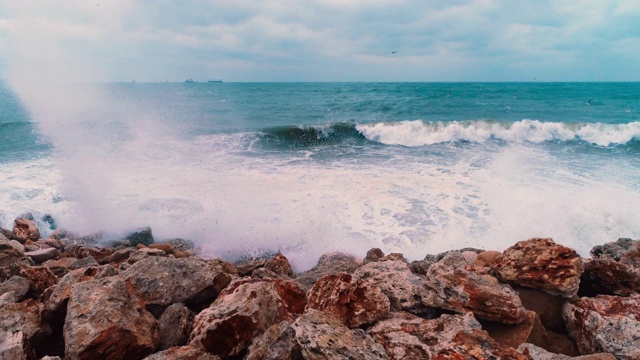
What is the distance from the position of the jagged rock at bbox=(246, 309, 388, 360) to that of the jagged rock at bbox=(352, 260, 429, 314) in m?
0.90

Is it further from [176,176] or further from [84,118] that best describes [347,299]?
[84,118]

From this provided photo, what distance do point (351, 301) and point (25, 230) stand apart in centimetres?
838

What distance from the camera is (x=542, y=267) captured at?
3826 mm

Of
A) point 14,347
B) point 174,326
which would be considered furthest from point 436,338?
point 14,347

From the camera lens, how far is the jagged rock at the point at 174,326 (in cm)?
292

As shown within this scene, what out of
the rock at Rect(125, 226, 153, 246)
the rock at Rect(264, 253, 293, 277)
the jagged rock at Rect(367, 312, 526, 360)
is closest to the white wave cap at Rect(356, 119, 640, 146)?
the rock at Rect(125, 226, 153, 246)

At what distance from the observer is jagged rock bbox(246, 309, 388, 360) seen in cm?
230

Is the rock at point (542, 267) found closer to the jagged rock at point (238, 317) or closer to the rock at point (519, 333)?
the rock at point (519, 333)

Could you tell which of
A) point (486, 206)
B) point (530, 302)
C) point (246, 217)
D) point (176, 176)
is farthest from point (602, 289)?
point (176, 176)

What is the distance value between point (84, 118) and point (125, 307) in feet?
95.0

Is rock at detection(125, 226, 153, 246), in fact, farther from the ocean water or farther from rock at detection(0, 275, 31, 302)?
rock at detection(0, 275, 31, 302)

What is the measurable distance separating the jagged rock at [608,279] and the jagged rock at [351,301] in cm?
236

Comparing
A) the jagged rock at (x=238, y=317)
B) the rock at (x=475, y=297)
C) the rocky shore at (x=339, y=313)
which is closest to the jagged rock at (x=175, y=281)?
the rocky shore at (x=339, y=313)

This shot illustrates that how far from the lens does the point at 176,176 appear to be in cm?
1330
